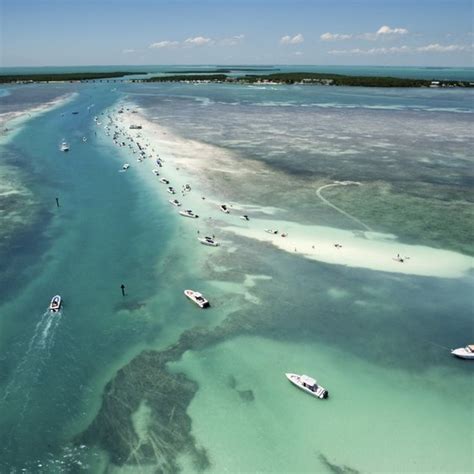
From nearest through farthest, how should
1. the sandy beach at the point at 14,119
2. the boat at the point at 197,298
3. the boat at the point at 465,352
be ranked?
1. the boat at the point at 465,352
2. the boat at the point at 197,298
3. the sandy beach at the point at 14,119

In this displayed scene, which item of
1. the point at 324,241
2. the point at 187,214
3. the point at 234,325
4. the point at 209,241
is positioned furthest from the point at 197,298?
the point at 187,214

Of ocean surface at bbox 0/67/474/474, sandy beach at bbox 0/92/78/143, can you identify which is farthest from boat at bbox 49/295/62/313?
sandy beach at bbox 0/92/78/143

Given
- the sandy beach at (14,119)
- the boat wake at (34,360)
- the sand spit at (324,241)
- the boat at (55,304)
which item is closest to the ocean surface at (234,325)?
the boat wake at (34,360)

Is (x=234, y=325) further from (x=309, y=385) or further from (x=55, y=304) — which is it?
(x=55, y=304)

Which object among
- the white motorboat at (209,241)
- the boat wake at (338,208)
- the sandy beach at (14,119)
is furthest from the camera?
the sandy beach at (14,119)

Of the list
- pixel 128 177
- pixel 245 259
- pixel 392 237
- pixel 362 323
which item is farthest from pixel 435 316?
pixel 128 177

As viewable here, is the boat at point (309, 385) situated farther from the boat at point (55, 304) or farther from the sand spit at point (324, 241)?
the boat at point (55, 304)
